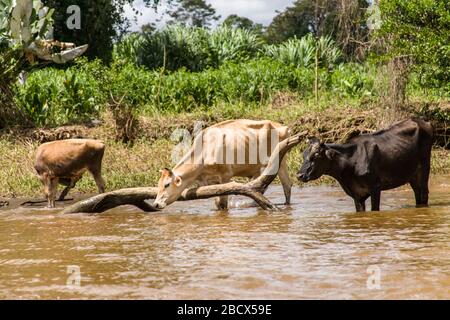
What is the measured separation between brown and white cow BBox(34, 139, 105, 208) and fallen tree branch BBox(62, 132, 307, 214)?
1206 millimetres

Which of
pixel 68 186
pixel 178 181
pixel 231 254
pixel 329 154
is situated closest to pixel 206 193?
pixel 178 181

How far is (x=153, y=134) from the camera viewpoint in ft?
61.2

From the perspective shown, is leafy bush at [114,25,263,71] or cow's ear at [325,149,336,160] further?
leafy bush at [114,25,263,71]

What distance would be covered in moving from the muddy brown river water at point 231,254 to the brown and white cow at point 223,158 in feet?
1.41

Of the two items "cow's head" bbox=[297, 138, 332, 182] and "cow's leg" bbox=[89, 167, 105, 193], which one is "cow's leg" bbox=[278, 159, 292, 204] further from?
"cow's leg" bbox=[89, 167, 105, 193]

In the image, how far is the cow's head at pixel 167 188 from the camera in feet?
39.5

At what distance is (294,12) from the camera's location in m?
62.0

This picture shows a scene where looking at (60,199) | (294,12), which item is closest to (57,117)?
(60,199)

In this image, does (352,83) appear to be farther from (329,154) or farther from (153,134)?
(329,154)

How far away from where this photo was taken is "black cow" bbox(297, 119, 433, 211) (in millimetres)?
11456

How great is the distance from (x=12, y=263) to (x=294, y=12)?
54912 mm

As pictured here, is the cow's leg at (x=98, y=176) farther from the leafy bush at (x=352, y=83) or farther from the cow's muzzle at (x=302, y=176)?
the leafy bush at (x=352, y=83)

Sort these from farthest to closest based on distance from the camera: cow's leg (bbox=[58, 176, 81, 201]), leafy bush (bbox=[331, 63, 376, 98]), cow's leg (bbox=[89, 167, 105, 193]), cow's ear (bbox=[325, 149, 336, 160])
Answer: leafy bush (bbox=[331, 63, 376, 98]) < cow's leg (bbox=[58, 176, 81, 201]) < cow's leg (bbox=[89, 167, 105, 193]) < cow's ear (bbox=[325, 149, 336, 160])

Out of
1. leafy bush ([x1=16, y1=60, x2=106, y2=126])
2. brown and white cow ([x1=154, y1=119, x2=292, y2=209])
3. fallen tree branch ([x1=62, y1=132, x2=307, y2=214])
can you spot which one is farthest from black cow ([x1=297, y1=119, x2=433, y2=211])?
leafy bush ([x1=16, y1=60, x2=106, y2=126])
